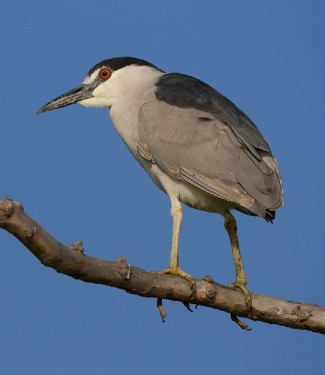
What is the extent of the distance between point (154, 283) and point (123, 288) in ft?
0.88

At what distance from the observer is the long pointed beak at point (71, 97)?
22.2 feet

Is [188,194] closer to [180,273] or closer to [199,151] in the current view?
[199,151]

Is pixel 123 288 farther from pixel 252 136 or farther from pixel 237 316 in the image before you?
pixel 252 136

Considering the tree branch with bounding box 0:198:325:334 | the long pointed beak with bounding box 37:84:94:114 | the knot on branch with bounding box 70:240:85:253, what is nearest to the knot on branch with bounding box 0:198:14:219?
the tree branch with bounding box 0:198:325:334

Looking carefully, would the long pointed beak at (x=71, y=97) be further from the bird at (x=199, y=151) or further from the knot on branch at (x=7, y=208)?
the knot on branch at (x=7, y=208)

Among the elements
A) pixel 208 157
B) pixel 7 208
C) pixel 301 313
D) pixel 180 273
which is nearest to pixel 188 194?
pixel 208 157

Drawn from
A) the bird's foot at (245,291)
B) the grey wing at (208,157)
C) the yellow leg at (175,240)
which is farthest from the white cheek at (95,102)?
the bird's foot at (245,291)

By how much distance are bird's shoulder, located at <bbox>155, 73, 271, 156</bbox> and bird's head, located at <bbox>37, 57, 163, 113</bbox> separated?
Answer: 13.6 inches

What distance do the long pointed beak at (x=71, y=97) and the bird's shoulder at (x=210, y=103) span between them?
2.23 feet

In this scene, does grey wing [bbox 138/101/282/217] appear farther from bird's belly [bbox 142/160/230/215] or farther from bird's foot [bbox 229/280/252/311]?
bird's foot [bbox 229/280/252/311]

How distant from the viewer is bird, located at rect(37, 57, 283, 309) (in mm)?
5605

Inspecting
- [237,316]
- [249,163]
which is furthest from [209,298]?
[249,163]

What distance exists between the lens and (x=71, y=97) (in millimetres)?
6773

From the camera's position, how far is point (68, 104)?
6.79 metres
